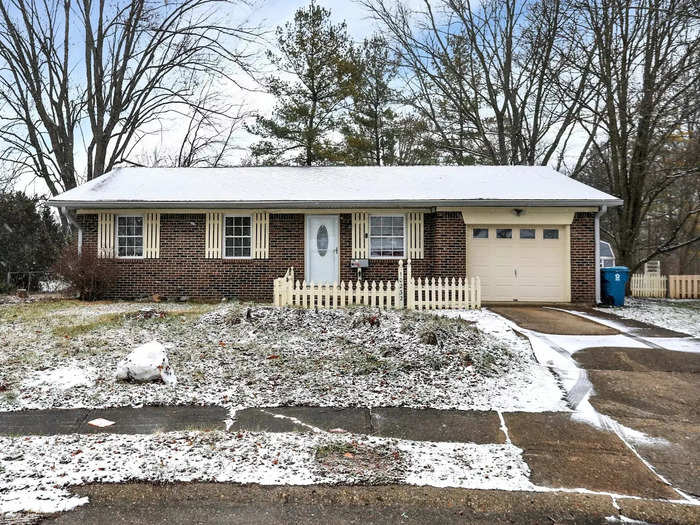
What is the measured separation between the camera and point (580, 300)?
12.2 meters

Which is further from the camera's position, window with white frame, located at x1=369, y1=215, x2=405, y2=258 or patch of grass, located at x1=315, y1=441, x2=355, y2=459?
window with white frame, located at x1=369, y1=215, x2=405, y2=258

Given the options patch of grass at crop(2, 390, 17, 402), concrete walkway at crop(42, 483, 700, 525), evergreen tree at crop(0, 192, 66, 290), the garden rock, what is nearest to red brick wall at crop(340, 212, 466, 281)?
the garden rock

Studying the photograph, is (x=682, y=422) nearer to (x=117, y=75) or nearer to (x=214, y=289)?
(x=214, y=289)

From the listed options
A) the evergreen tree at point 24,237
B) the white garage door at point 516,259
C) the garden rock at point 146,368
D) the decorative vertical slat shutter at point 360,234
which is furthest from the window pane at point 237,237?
the evergreen tree at point 24,237

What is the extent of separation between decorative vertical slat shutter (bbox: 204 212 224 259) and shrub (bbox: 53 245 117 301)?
265cm

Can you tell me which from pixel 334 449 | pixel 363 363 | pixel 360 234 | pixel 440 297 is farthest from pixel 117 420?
pixel 360 234

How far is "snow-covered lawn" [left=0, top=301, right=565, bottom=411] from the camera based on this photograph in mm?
4969

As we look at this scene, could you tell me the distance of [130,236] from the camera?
1303 cm

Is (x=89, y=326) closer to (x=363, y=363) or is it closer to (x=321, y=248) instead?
(x=363, y=363)

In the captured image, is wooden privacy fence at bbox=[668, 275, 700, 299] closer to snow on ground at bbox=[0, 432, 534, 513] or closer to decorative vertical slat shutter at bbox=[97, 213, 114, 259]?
snow on ground at bbox=[0, 432, 534, 513]

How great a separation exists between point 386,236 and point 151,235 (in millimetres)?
6763

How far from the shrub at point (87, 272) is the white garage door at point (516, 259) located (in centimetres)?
1005

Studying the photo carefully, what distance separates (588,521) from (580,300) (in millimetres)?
10634

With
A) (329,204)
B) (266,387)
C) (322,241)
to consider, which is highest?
(329,204)
